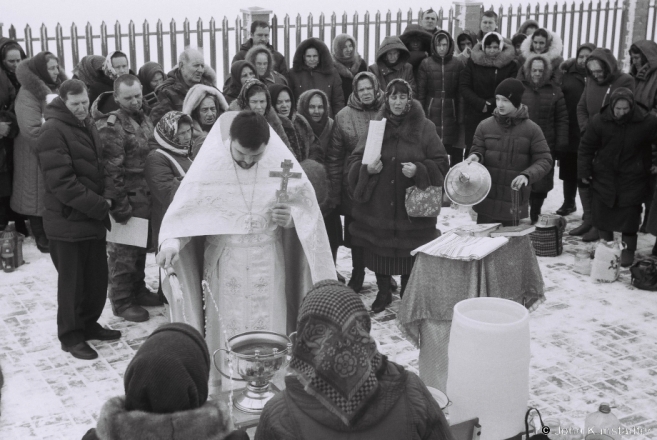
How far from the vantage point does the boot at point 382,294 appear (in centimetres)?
709

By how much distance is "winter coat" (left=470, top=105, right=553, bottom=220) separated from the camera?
296 inches

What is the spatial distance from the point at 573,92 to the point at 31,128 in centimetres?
646

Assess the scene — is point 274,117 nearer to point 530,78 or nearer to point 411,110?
point 411,110

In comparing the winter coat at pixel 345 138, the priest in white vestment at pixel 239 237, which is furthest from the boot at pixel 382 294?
the priest in white vestment at pixel 239 237

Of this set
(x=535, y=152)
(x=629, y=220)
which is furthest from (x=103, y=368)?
(x=629, y=220)

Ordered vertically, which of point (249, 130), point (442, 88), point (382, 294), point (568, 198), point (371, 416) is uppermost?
point (442, 88)

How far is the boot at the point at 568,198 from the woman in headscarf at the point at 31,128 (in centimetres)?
638

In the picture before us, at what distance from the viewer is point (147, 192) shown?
6.75 metres

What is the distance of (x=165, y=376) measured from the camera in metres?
2.41

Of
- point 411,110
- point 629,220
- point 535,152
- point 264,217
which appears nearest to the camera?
point 264,217

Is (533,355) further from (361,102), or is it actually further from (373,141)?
(361,102)

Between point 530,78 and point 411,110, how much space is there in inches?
132

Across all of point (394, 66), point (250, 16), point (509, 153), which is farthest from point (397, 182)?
point (250, 16)

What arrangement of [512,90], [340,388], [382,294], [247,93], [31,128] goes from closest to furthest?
[340,388], [247,93], [382,294], [512,90], [31,128]
